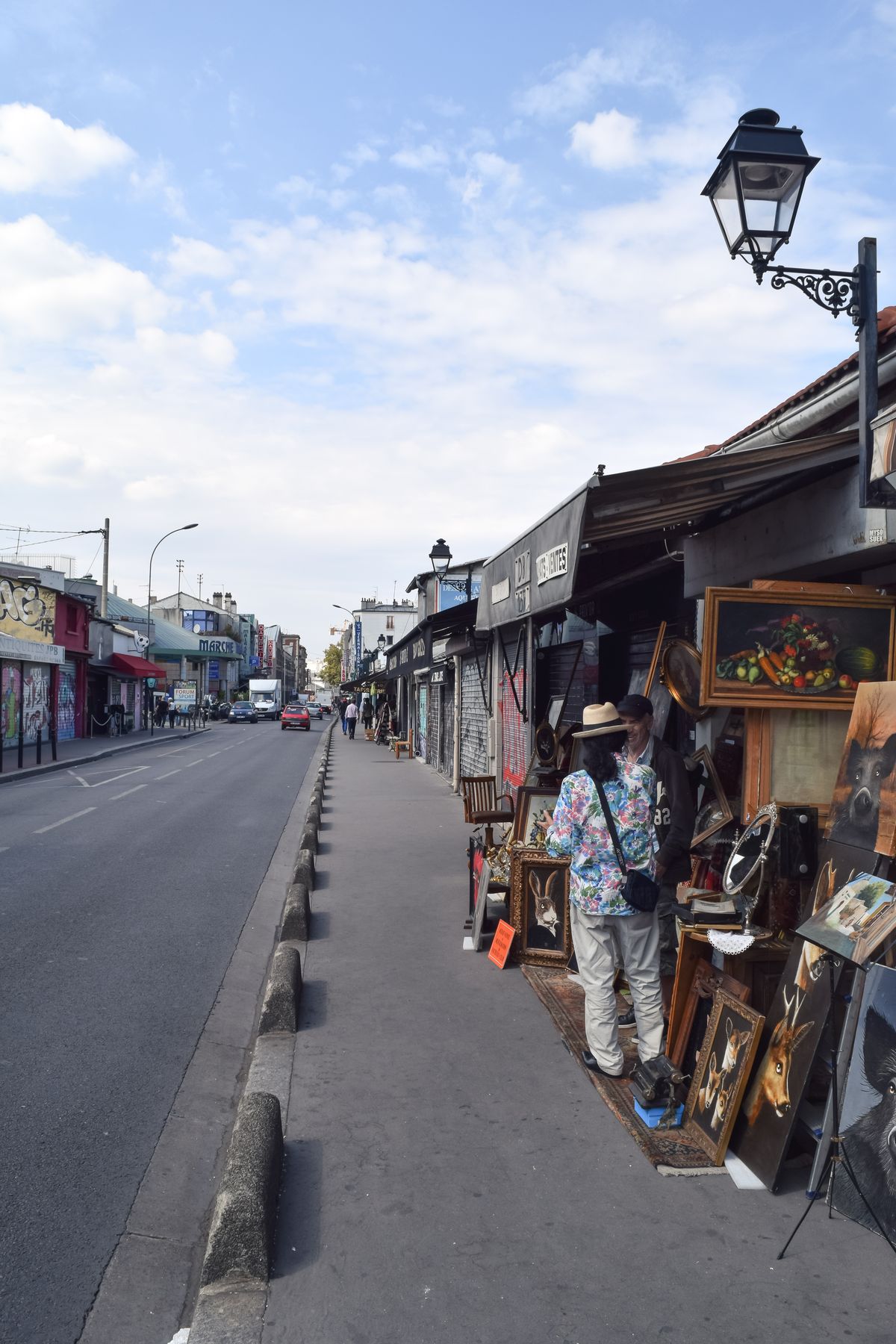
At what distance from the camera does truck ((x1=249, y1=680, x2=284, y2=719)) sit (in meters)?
66.8

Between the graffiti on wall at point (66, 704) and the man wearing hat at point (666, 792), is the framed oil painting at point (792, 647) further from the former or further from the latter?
the graffiti on wall at point (66, 704)

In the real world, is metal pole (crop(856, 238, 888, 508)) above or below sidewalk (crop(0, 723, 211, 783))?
above

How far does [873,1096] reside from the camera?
10.5 ft

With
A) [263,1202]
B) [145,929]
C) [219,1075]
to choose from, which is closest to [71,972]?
[145,929]

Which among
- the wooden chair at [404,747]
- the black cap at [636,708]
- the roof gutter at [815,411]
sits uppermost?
the roof gutter at [815,411]

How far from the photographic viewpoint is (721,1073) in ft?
13.0

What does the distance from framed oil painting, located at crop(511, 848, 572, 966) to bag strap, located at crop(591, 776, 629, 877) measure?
2163mm

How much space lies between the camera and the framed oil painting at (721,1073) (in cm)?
381

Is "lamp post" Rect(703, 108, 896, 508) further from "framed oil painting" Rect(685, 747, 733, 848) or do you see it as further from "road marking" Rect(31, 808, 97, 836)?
"road marking" Rect(31, 808, 97, 836)

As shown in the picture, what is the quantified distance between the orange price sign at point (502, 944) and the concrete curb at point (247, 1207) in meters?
2.98

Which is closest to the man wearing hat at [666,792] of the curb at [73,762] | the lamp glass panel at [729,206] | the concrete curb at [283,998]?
the concrete curb at [283,998]

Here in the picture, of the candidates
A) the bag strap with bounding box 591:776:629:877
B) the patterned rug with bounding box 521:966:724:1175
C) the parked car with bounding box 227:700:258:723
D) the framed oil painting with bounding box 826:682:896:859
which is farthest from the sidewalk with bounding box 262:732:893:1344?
the parked car with bounding box 227:700:258:723

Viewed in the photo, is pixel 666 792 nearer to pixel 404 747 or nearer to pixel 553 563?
pixel 553 563

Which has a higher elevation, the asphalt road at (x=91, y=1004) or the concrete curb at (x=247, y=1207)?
the concrete curb at (x=247, y=1207)
